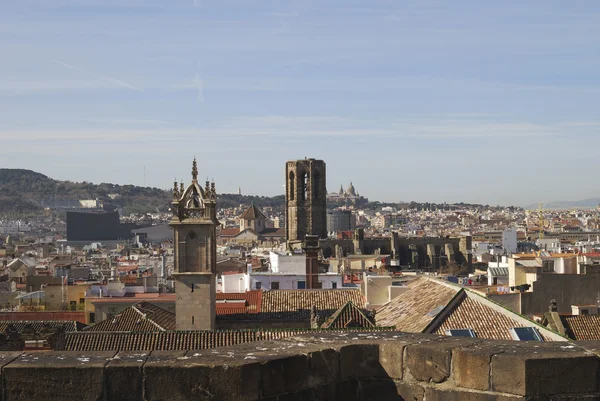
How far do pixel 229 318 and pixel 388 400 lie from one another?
18264mm

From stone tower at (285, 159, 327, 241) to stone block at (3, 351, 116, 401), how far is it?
238 feet

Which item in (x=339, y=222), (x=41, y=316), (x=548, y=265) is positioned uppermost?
(x=339, y=222)

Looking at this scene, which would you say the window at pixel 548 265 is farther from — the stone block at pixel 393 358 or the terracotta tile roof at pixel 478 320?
the stone block at pixel 393 358

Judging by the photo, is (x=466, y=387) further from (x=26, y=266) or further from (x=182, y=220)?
(x=26, y=266)

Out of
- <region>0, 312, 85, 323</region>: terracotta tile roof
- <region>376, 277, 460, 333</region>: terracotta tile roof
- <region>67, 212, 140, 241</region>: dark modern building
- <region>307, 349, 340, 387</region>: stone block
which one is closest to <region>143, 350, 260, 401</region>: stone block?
<region>307, 349, 340, 387</region>: stone block

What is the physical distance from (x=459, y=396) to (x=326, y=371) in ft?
1.82

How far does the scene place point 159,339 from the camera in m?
17.9

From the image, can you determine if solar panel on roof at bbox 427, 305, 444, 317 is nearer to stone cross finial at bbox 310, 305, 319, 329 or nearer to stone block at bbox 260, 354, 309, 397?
stone cross finial at bbox 310, 305, 319, 329

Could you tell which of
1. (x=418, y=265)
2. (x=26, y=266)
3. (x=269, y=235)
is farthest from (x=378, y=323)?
(x=269, y=235)

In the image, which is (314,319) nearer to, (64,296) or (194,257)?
(194,257)

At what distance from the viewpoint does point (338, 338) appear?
499 cm

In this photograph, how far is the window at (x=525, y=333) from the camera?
15.2 metres

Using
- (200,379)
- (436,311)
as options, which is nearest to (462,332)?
(436,311)

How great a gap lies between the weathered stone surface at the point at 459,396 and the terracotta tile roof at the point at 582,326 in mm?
14659
